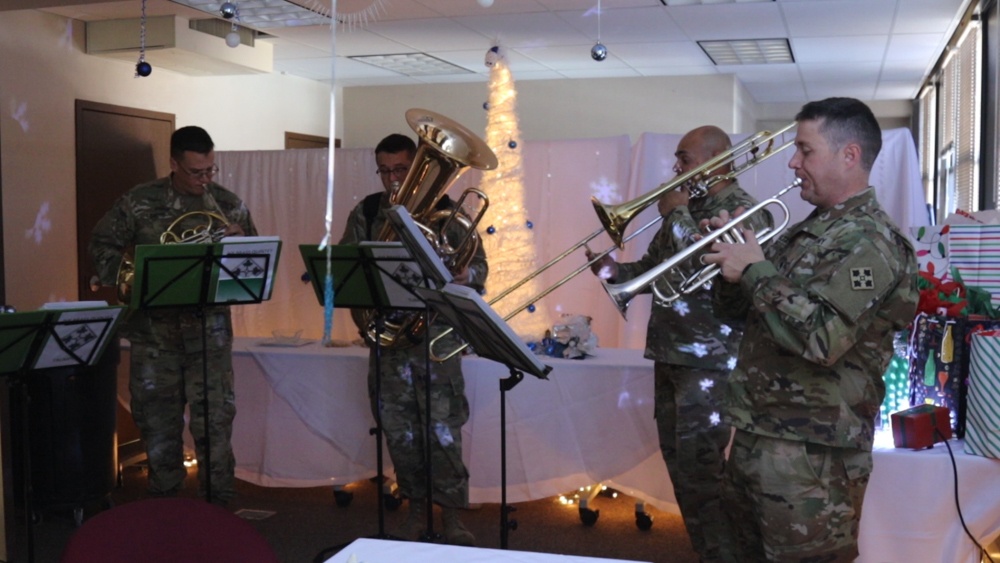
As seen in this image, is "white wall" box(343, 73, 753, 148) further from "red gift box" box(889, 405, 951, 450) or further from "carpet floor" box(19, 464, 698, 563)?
"red gift box" box(889, 405, 951, 450)

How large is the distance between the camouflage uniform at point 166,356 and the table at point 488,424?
1.58ft

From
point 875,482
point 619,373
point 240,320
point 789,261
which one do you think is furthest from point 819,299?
point 240,320

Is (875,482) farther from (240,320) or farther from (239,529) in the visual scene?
(240,320)

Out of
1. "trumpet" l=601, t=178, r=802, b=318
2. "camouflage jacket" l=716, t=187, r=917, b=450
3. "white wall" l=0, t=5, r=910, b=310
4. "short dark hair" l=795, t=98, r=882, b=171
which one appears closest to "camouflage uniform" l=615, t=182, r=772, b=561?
"trumpet" l=601, t=178, r=802, b=318

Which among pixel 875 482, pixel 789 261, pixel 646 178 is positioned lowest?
pixel 875 482

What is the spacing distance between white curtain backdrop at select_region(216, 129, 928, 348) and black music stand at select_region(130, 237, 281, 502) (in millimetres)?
1803

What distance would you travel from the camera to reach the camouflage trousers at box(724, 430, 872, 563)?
8.11ft

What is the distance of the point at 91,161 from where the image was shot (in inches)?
271

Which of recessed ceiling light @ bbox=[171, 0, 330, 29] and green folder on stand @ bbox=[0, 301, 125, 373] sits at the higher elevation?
recessed ceiling light @ bbox=[171, 0, 330, 29]

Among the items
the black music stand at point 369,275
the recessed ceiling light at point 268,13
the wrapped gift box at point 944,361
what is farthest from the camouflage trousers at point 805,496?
the recessed ceiling light at point 268,13

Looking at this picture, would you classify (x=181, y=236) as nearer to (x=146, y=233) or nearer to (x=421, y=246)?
(x=146, y=233)

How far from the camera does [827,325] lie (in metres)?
2.33

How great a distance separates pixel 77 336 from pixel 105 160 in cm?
390

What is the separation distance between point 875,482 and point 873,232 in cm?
119
